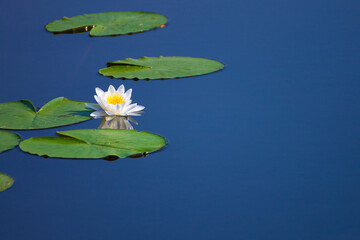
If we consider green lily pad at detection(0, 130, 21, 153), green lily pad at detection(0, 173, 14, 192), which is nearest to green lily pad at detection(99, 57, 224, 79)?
green lily pad at detection(0, 130, 21, 153)

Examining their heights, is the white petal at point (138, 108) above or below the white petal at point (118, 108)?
above

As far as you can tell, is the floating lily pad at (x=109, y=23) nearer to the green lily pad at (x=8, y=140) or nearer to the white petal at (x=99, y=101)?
the white petal at (x=99, y=101)

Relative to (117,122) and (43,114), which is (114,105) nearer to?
(117,122)

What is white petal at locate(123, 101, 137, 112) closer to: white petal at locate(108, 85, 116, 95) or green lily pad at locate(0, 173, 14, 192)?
white petal at locate(108, 85, 116, 95)

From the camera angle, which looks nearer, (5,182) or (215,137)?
(5,182)

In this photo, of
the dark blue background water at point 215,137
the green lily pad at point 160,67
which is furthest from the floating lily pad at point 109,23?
the green lily pad at point 160,67

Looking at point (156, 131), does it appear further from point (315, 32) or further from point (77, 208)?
point (315, 32)

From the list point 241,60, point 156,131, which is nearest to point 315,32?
point 241,60

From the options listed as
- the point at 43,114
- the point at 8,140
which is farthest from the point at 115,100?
the point at 8,140
